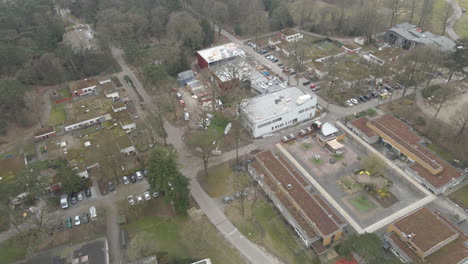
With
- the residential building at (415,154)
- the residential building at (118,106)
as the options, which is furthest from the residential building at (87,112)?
the residential building at (415,154)

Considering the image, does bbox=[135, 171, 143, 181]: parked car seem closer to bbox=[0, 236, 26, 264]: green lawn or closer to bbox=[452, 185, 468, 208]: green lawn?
bbox=[0, 236, 26, 264]: green lawn

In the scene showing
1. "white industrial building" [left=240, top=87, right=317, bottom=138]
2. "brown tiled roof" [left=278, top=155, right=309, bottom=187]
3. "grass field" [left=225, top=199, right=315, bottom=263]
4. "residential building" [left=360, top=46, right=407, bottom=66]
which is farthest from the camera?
"residential building" [left=360, top=46, right=407, bottom=66]

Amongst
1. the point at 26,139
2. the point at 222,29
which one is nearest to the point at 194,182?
the point at 26,139

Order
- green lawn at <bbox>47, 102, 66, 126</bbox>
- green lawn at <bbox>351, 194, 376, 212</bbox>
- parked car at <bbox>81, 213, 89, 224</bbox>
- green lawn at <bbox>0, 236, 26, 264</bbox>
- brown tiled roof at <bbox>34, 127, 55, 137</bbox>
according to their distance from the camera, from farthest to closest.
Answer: green lawn at <bbox>47, 102, 66, 126</bbox> < brown tiled roof at <bbox>34, 127, 55, 137</bbox> < green lawn at <bbox>351, 194, 376, 212</bbox> < parked car at <bbox>81, 213, 89, 224</bbox> < green lawn at <bbox>0, 236, 26, 264</bbox>

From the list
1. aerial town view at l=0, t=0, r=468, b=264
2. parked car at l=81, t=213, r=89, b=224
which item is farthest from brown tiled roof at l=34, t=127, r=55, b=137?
parked car at l=81, t=213, r=89, b=224

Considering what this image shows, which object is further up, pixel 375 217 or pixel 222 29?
pixel 222 29

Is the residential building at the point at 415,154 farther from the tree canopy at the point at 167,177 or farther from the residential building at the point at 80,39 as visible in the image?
the residential building at the point at 80,39

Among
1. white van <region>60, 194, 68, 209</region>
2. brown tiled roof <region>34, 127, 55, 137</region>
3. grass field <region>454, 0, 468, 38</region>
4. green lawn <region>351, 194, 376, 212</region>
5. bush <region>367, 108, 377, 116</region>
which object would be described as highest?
grass field <region>454, 0, 468, 38</region>

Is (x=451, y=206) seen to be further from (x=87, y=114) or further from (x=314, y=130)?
(x=87, y=114)

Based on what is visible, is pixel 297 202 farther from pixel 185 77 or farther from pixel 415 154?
pixel 185 77
